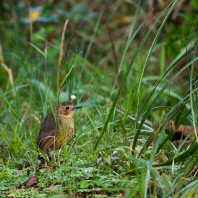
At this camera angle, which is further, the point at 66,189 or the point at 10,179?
the point at 10,179

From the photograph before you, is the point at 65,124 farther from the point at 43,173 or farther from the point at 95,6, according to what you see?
the point at 95,6

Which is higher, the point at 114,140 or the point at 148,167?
the point at 114,140

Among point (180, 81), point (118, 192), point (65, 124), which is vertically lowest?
point (118, 192)

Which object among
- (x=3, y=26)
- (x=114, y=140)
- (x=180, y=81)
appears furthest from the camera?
(x=3, y=26)

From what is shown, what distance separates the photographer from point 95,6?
10453 millimetres

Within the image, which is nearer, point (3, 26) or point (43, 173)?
point (43, 173)

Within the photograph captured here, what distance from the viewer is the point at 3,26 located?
28.7 ft

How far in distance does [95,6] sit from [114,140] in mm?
6361

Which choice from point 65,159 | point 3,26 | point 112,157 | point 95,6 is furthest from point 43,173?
point 95,6

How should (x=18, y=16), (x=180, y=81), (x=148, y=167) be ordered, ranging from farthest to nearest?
(x=18, y=16) < (x=180, y=81) < (x=148, y=167)

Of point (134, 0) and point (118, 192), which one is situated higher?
point (134, 0)

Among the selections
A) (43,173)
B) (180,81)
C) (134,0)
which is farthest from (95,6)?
(43,173)

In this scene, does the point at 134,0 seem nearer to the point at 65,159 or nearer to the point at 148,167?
the point at 65,159

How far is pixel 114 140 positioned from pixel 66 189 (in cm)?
73
